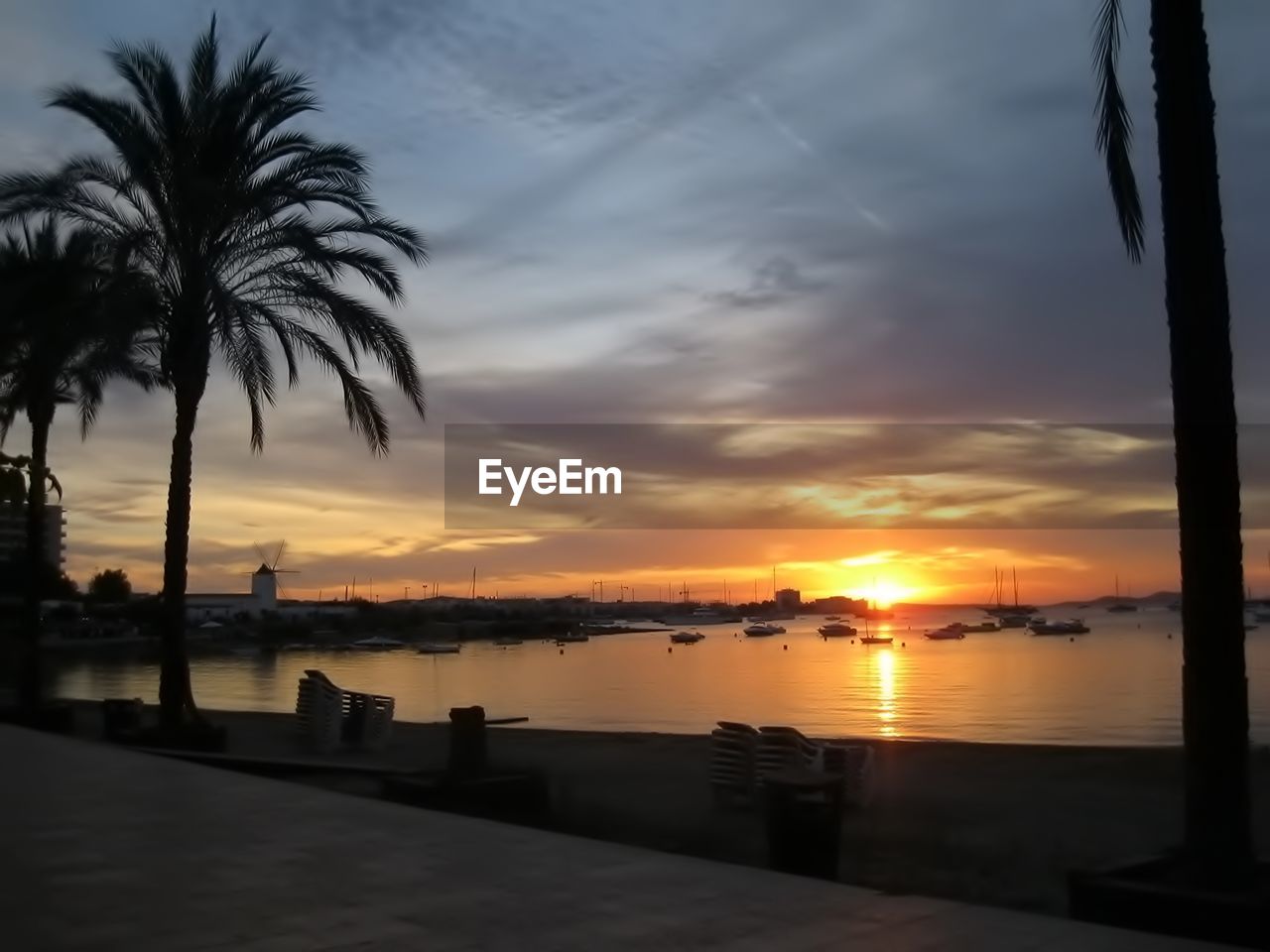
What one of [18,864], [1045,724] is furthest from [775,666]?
[18,864]

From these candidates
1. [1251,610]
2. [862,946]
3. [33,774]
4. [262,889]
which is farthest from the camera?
[1251,610]

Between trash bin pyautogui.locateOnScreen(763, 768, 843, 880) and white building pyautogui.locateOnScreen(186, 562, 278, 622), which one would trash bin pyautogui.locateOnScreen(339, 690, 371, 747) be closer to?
trash bin pyautogui.locateOnScreen(763, 768, 843, 880)

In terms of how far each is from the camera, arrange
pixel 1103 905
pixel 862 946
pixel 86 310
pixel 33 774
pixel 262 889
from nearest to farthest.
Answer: pixel 862 946 < pixel 1103 905 < pixel 262 889 < pixel 33 774 < pixel 86 310

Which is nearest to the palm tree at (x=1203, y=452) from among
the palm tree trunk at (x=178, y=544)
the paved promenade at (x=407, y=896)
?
the paved promenade at (x=407, y=896)

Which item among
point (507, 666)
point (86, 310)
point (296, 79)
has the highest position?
point (296, 79)

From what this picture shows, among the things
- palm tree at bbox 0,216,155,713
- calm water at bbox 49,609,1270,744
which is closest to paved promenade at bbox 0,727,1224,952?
palm tree at bbox 0,216,155,713

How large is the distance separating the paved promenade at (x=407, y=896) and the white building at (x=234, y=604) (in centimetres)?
13523

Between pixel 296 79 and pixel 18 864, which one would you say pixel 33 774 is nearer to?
pixel 18 864

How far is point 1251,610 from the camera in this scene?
186 m

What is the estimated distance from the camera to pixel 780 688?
5353 centimetres

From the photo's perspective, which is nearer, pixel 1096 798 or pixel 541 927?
pixel 541 927

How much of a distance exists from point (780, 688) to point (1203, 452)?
47.2m

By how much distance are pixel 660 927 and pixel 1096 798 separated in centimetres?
846

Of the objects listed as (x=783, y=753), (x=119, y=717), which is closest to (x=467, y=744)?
(x=783, y=753)
